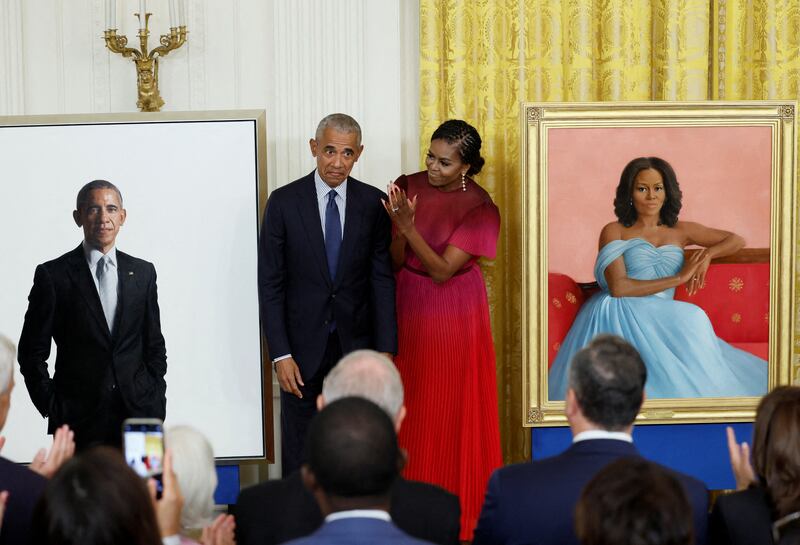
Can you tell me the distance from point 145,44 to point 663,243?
2.98 m

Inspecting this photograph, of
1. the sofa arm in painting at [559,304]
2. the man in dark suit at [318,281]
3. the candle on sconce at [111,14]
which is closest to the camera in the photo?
the man in dark suit at [318,281]

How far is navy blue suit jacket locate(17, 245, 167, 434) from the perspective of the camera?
5.38m

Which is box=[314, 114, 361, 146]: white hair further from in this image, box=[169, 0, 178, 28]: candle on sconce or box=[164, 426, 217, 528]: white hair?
box=[164, 426, 217, 528]: white hair

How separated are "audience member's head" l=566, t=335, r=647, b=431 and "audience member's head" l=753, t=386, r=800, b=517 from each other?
32 centimetres

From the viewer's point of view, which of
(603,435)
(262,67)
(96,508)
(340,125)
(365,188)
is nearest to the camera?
(96,508)

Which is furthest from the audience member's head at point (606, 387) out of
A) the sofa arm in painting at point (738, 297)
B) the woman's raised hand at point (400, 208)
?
the sofa arm in painting at point (738, 297)

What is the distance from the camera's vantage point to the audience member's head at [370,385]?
2852 mm

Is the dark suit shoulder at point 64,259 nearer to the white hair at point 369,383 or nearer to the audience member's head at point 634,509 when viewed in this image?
the white hair at point 369,383

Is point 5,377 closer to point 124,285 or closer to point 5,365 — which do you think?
point 5,365

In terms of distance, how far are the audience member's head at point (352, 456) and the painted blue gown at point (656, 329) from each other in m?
3.17

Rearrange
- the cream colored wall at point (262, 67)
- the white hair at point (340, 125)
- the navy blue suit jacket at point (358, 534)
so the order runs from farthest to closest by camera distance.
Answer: the cream colored wall at point (262, 67)
the white hair at point (340, 125)
the navy blue suit jacket at point (358, 534)

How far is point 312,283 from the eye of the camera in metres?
5.10

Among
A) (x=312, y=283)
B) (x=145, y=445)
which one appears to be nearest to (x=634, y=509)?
(x=145, y=445)

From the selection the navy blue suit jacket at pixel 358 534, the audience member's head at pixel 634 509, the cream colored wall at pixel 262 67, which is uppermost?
the cream colored wall at pixel 262 67
